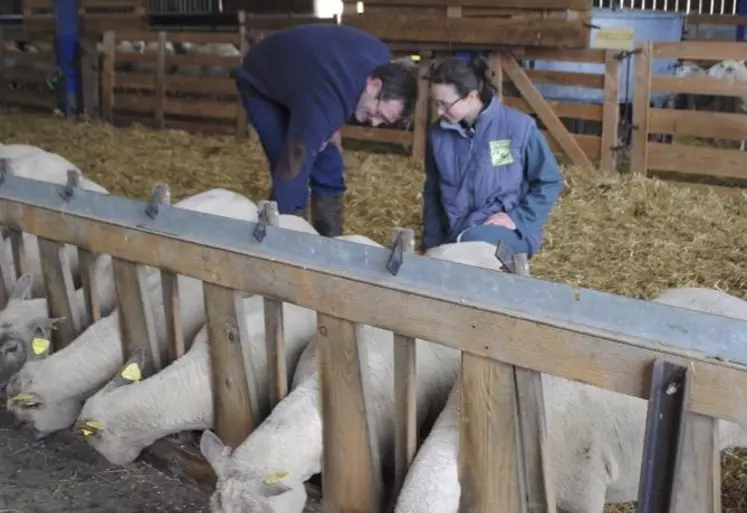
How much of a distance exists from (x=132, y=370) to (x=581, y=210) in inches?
176

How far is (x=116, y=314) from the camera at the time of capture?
3.70m

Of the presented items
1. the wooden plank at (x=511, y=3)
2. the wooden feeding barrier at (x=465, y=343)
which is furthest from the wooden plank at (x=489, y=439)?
the wooden plank at (x=511, y=3)

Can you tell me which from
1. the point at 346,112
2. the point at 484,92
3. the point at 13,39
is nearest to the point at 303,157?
the point at 346,112

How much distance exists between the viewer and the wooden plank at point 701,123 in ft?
25.6

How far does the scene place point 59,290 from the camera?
12.8 ft

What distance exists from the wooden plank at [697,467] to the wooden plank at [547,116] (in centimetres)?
667

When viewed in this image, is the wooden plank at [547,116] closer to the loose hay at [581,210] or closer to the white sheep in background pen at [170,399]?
the loose hay at [581,210]

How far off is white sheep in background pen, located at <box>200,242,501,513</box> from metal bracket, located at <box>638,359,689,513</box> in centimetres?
91

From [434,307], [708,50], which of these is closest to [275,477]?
[434,307]

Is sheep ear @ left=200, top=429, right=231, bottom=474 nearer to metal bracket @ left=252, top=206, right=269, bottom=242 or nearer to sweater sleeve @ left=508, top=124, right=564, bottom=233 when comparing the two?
metal bracket @ left=252, top=206, right=269, bottom=242

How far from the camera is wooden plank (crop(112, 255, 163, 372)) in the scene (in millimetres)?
3432

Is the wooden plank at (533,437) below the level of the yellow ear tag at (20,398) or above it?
above

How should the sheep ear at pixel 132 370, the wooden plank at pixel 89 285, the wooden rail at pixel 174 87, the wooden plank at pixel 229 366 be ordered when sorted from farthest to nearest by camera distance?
the wooden rail at pixel 174 87 → the wooden plank at pixel 89 285 → the sheep ear at pixel 132 370 → the wooden plank at pixel 229 366

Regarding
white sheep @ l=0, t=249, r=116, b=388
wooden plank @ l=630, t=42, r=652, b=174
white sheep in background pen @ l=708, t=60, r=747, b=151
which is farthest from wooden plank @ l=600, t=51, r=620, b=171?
white sheep @ l=0, t=249, r=116, b=388
